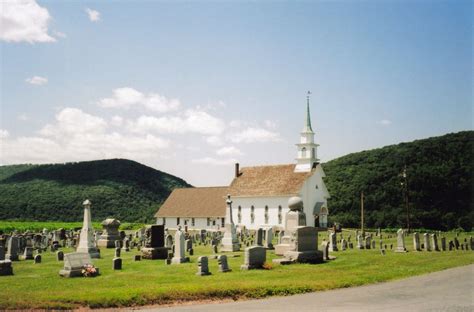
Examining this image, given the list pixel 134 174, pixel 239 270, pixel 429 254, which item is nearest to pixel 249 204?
pixel 429 254

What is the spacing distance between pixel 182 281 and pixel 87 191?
91.9 metres

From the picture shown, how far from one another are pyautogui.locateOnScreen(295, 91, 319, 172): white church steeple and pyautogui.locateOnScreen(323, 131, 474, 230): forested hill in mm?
10239

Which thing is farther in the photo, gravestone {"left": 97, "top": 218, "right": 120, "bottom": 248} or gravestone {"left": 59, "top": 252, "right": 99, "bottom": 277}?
gravestone {"left": 97, "top": 218, "right": 120, "bottom": 248}

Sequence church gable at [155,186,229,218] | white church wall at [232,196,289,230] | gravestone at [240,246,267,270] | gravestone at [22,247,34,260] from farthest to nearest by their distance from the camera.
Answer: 1. church gable at [155,186,229,218]
2. white church wall at [232,196,289,230]
3. gravestone at [22,247,34,260]
4. gravestone at [240,246,267,270]

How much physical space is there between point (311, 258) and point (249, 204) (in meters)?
41.6

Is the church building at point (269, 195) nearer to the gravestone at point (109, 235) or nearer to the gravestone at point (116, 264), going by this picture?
the gravestone at point (109, 235)

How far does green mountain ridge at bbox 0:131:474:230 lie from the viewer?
63.9 metres

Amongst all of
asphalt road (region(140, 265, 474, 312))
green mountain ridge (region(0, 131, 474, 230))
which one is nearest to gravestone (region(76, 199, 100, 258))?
asphalt road (region(140, 265, 474, 312))

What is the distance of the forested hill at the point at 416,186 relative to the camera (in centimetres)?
6169

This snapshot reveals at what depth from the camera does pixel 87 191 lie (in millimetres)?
104312

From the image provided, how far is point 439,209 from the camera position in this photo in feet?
206

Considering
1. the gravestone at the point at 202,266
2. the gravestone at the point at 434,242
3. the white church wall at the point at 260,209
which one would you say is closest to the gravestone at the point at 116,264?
the gravestone at the point at 202,266

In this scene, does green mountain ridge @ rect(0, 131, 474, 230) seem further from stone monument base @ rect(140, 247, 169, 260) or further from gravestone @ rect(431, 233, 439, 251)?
stone monument base @ rect(140, 247, 169, 260)

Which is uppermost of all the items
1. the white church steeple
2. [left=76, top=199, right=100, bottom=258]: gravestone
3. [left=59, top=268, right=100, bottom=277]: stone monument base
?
the white church steeple
